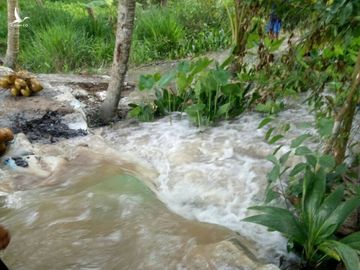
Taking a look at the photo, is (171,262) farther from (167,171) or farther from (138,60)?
(138,60)

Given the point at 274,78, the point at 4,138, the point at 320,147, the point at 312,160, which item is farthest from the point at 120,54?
the point at 312,160

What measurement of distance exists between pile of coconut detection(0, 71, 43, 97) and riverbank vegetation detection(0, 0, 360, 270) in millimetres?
786

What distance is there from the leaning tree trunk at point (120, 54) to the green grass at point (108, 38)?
278 cm

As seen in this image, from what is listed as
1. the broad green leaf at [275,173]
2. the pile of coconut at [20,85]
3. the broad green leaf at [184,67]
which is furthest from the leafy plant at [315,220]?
the pile of coconut at [20,85]

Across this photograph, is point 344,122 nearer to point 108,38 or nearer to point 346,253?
point 346,253

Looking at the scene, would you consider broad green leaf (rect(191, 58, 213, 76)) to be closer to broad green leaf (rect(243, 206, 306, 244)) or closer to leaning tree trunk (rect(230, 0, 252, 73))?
leaning tree trunk (rect(230, 0, 252, 73))

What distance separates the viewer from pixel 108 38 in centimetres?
880

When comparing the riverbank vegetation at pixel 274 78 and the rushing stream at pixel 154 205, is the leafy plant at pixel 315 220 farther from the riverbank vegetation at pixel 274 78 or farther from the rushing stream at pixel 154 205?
the rushing stream at pixel 154 205

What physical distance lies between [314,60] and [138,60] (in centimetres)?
485

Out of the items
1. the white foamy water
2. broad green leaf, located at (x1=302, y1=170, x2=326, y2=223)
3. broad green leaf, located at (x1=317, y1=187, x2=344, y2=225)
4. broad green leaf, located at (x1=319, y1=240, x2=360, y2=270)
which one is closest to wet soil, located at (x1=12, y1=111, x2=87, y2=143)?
the white foamy water

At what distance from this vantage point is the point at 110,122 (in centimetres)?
488

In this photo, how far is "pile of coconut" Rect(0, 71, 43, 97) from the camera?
189 inches

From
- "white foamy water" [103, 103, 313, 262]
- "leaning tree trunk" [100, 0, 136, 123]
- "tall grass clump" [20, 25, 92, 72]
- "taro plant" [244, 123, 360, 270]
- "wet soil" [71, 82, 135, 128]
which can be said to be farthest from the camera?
"tall grass clump" [20, 25, 92, 72]

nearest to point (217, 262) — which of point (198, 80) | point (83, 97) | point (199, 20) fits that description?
point (198, 80)
